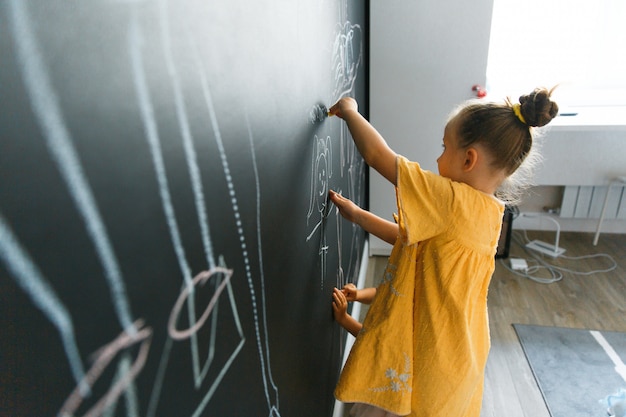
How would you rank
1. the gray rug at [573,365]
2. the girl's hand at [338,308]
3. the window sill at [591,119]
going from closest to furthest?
the girl's hand at [338,308] < the gray rug at [573,365] < the window sill at [591,119]

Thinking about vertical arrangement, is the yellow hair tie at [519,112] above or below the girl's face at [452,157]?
above

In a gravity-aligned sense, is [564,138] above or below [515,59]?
below

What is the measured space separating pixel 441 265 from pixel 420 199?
16 cm

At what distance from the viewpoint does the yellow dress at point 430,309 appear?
2.60 feet

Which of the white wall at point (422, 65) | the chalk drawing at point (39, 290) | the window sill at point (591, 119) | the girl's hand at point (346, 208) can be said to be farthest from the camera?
the window sill at point (591, 119)

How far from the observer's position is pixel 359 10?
5.62 ft

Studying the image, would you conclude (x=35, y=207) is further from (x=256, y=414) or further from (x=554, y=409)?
(x=554, y=409)

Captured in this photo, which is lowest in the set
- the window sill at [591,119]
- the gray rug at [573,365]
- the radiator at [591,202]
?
the gray rug at [573,365]

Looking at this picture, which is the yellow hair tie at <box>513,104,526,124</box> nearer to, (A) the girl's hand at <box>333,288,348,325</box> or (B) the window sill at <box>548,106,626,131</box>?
(A) the girl's hand at <box>333,288,348,325</box>

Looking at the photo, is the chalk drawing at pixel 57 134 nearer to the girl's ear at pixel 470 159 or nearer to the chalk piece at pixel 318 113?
the chalk piece at pixel 318 113

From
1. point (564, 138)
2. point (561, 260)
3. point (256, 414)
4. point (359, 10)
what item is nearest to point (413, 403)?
point (256, 414)

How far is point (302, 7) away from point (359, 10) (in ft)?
3.64

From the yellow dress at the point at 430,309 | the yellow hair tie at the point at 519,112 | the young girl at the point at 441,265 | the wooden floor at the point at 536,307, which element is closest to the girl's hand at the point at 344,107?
the young girl at the point at 441,265

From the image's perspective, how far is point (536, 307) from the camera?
6.58ft
